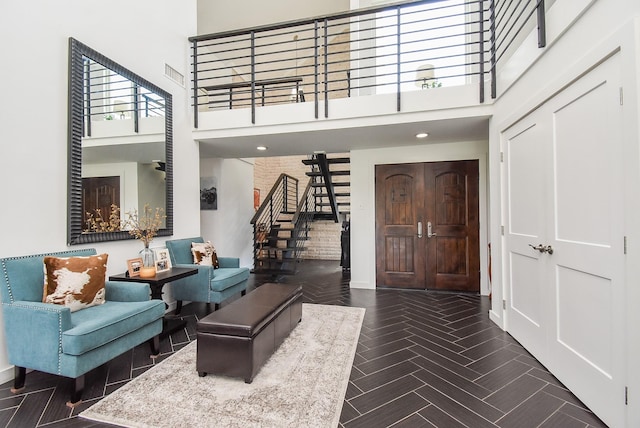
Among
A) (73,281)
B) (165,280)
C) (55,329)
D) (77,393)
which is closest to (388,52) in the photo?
(165,280)

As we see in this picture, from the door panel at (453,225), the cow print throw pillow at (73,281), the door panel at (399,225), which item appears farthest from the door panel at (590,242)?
the cow print throw pillow at (73,281)

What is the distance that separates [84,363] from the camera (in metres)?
1.90

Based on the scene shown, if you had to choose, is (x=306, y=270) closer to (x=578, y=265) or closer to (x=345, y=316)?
(x=345, y=316)

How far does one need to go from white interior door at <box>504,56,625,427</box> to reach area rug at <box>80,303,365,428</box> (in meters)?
1.53

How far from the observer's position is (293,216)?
20.7ft

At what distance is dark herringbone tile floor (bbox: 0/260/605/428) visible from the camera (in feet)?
5.75

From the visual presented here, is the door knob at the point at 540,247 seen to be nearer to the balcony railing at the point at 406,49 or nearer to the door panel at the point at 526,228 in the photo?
the door panel at the point at 526,228

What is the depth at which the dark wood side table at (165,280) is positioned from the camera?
2.77m

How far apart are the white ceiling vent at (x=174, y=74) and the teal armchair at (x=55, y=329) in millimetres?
2673

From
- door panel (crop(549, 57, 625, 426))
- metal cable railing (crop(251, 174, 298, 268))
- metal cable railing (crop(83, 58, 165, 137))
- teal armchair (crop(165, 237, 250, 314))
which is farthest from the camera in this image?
metal cable railing (crop(251, 174, 298, 268))

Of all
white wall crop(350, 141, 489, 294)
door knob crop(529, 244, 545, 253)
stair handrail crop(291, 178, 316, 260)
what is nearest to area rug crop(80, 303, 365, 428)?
door knob crop(529, 244, 545, 253)

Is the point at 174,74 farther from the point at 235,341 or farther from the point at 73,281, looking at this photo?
the point at 235,341

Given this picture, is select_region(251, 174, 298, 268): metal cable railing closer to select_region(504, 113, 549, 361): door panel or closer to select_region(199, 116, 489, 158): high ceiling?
select_region(199, 116, 489, 158): high ceiling

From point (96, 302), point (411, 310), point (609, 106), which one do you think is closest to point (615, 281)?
point (609, 106)
